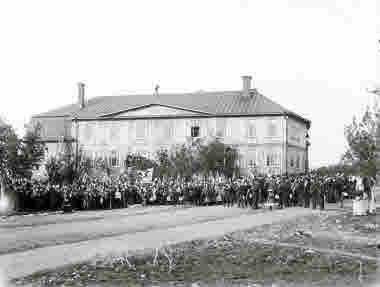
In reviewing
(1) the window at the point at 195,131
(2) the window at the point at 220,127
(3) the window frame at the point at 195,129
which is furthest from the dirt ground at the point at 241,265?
(1) the window at the point at 195,131

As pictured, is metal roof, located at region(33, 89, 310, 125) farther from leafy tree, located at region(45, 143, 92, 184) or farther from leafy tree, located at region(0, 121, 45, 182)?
leafy tree, located at region(0, 121, 45, 182)

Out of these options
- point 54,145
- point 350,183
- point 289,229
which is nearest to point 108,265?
point 289,229

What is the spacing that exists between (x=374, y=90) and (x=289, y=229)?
16.7 feet

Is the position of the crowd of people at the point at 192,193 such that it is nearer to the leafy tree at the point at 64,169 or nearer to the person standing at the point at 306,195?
the person standing at the point at 306,195

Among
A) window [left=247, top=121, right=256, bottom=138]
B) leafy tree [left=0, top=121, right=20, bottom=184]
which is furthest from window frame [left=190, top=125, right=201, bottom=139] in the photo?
leafy tree [left=0, top=121, right=20, bottom=184]

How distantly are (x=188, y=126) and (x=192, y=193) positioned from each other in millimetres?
27487

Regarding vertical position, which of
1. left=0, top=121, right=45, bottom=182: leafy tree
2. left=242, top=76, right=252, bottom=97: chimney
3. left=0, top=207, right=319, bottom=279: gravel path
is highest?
left=242, top=76, right=252, bottom=97: chimney

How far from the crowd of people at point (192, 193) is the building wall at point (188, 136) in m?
23.0

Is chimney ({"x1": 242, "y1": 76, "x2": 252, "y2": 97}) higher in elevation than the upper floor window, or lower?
higher

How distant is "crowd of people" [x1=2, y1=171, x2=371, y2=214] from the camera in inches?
1075

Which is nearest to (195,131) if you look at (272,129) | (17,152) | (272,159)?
(272,129)

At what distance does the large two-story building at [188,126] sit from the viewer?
6072cm

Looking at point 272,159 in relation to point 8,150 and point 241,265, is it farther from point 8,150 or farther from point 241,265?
point 241,265

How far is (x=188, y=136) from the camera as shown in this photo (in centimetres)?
6253
